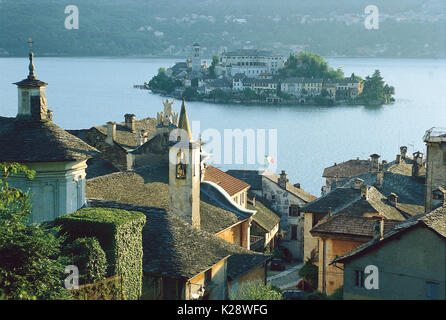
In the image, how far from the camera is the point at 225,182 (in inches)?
1227

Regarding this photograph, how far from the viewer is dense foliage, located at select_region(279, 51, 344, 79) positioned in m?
188

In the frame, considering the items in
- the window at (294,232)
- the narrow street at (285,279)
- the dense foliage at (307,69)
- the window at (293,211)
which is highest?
the dense foliage at (307,69)

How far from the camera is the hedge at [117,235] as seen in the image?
43.5ft

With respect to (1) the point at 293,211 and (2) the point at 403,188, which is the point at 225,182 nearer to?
(1) the point at 293,211

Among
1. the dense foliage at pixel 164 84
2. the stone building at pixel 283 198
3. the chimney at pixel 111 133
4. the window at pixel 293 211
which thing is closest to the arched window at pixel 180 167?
the chimney at pixel 111 133

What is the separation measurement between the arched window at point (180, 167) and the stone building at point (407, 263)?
7902mm

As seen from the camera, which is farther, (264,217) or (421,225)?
(264,217)

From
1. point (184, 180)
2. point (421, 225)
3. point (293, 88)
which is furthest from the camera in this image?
point (293, 88)

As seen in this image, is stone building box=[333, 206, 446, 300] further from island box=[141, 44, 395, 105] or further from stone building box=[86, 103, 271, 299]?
island box=[141, 44, 395, 105]

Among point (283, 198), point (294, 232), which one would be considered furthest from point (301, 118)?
point (294, 232)

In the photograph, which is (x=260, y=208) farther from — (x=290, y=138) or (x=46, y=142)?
(x=290, y=138)

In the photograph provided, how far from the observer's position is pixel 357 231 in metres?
19.0

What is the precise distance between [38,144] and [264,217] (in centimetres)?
1870

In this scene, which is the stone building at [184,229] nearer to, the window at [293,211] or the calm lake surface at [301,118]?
the window at [293,211]
